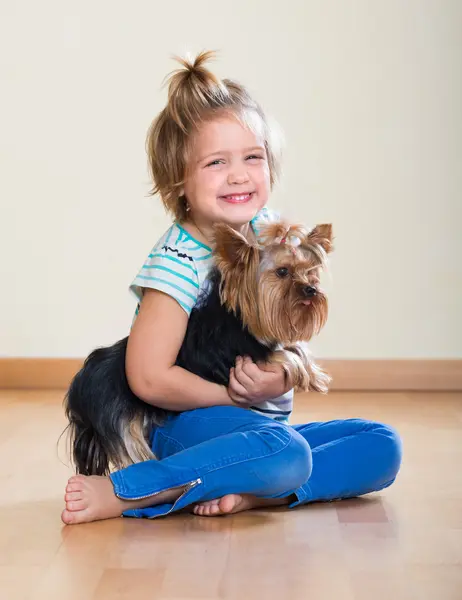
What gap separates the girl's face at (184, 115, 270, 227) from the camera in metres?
1.98

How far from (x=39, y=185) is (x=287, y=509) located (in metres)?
1.96

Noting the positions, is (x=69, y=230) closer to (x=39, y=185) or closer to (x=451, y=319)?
(x=39, y=185)

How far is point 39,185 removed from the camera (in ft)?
11.5

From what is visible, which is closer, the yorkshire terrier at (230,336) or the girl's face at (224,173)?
the yorkshire terrier at (230,336)

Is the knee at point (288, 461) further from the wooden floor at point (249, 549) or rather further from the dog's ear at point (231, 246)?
the dog's ear at point (231, 246)

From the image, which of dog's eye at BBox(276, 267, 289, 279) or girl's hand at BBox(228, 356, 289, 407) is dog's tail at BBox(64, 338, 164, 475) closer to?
girl's hand at BBox(228, 356, 289, 407)

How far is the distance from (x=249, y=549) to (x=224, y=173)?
29.7 inches

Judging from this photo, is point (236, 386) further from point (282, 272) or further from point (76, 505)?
point (76, 505)

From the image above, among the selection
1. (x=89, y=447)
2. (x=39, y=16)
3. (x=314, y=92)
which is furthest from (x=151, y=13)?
(x=89, y=447)

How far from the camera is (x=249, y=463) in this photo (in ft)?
5.93

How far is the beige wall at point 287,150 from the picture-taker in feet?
11.1

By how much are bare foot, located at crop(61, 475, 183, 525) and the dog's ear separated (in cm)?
44

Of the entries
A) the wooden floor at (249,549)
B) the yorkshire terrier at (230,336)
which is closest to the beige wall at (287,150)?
the wooden floor at (249,549)

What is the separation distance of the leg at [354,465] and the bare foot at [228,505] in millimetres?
87
